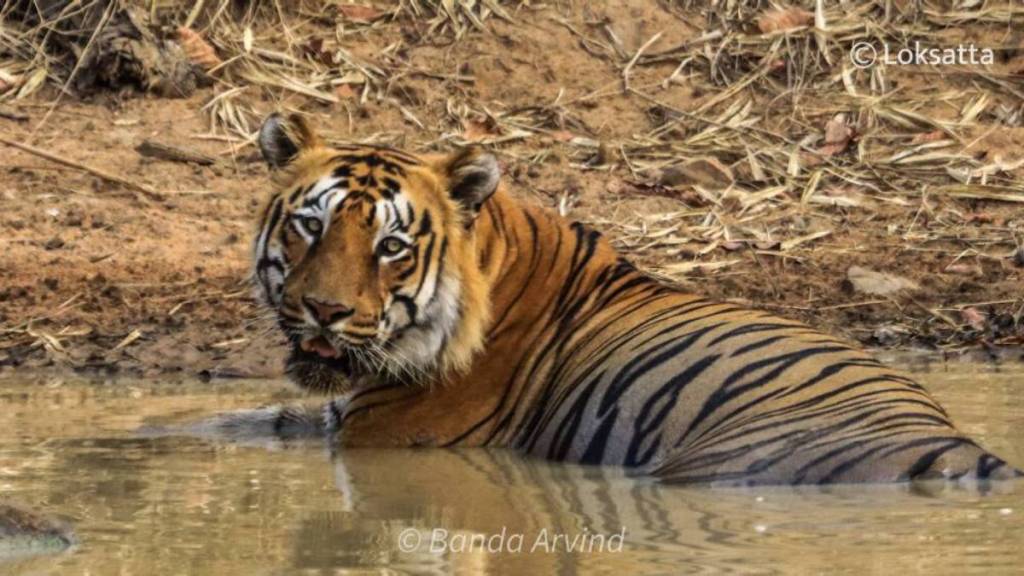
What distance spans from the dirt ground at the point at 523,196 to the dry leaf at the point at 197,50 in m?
0.18

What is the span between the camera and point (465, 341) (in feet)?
20.0

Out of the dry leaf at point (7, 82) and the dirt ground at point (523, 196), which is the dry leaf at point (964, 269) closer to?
the dirt ground at point (523, 196)

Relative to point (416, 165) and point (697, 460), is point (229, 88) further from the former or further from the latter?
point (697, 460)

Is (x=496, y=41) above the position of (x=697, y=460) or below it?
above

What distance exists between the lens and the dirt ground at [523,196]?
8.41 m

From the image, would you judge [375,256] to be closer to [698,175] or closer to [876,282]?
[876,282]

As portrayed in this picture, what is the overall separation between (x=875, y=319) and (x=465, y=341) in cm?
302

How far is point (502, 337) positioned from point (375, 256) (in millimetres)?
525

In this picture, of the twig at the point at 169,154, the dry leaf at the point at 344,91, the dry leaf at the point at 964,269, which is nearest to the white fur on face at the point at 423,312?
the dry leaf at the point at 964,269

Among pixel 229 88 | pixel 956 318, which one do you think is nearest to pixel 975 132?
pixel 956 318

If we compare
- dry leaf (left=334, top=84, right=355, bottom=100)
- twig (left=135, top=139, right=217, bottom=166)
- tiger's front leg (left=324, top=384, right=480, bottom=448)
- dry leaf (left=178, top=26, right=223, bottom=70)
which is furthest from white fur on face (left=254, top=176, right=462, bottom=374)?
dry leaf (left=178, top=26, right=223, bottom=70)

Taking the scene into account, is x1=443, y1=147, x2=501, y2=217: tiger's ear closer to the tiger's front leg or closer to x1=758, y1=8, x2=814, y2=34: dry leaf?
the tiger's front leg

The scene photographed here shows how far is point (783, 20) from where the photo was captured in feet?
37.3

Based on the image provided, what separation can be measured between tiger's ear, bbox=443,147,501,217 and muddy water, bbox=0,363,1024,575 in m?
0.75
